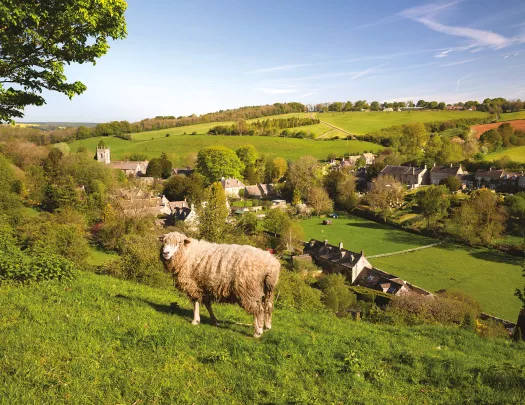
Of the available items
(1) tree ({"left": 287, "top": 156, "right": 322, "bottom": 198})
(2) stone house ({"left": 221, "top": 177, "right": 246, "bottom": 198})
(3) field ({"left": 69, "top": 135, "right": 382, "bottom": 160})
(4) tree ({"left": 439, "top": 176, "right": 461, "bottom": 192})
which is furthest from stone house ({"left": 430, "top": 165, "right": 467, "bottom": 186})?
(2) stone house ({"left": 221, "top": 177, "right": 246, "bottom": 198})

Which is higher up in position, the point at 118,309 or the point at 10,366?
the point at 10,366

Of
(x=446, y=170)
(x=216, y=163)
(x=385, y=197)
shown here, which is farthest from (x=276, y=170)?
(x=446, y=170)

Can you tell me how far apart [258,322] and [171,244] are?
2.86 m

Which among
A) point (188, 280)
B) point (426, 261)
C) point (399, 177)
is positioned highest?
point (188, 280)

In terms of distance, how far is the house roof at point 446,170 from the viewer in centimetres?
9168

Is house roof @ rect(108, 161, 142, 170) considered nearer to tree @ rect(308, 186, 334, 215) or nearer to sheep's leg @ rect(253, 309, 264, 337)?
tree @ rect(308, 186, 334, 215)

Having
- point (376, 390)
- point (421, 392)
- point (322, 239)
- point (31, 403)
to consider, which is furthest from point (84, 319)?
point (322, 239)

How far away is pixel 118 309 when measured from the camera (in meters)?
8.98

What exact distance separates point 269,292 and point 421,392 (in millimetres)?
3665

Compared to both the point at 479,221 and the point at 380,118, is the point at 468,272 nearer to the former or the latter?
the point at 479,221

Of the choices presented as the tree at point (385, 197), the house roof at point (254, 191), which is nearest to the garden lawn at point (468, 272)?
the tree at point (385, 197)

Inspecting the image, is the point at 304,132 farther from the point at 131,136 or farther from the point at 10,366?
the point at 10,366

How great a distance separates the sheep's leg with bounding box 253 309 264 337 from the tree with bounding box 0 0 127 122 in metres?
8.98

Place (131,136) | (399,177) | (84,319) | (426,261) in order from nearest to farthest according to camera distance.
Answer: (84,319), (426,261), (399,177), (131,136)
